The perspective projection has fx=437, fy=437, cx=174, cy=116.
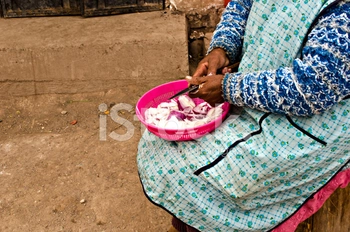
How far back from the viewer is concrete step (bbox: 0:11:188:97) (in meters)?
3.27

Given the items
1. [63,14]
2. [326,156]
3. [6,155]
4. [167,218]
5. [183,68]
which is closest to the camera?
[326,156]

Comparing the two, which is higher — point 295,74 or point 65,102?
point 295,74

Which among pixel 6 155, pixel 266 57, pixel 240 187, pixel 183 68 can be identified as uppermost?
pixel 266 57

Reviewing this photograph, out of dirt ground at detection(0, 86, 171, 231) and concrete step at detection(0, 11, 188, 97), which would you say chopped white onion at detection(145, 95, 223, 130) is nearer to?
dirt ground at detection(0, 86, 171, 231)

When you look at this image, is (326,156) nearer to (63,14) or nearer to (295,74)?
(295,74)

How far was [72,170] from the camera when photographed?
2688 mm

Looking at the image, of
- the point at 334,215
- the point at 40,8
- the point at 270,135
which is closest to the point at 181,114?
the point at 270,135

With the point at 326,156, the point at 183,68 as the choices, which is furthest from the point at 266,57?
the point at 183,68

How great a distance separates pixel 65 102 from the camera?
11.1 ft

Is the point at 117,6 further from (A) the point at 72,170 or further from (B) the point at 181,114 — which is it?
(B) the point at 181,114

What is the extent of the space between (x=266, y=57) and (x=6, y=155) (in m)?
2.03

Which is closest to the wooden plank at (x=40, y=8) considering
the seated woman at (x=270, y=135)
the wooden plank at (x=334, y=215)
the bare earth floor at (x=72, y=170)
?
the bare earth floor at (x=72, y=170)

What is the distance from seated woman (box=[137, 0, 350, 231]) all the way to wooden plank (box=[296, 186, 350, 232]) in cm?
12

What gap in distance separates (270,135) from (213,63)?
17.3 inches
